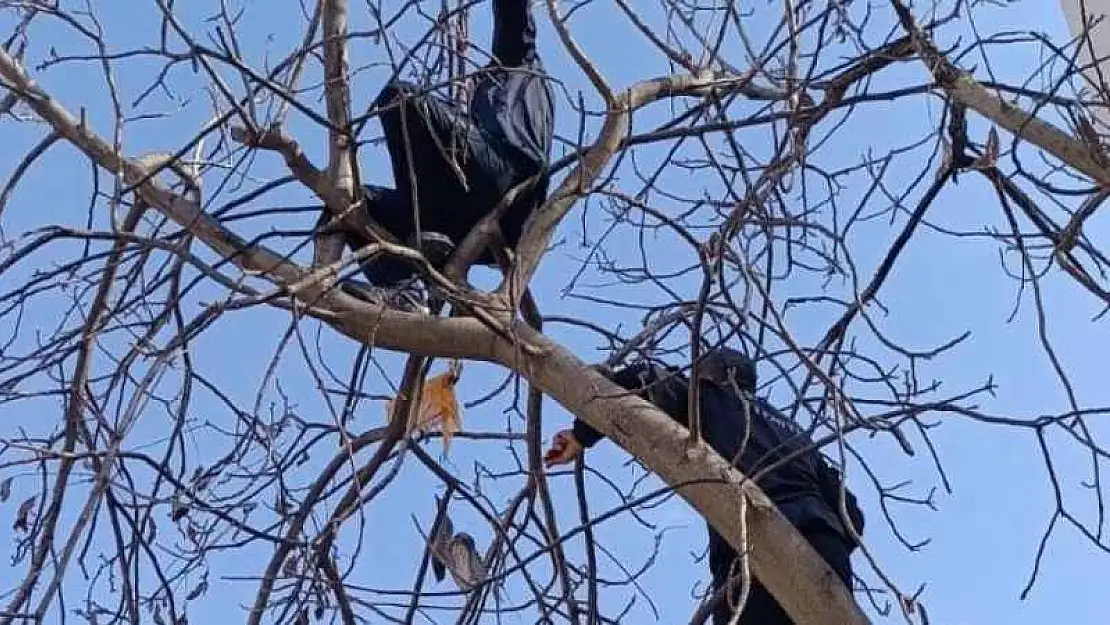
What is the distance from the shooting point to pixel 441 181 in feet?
11.4

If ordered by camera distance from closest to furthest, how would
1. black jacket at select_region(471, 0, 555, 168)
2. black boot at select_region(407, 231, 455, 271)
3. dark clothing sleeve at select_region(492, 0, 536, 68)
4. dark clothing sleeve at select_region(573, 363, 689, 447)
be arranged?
dark clothing sleeve at select_region(573, 363, 689, 447) < black boot at select_region(407, 231, 455, 271) < black jacket at select_region(471, 0, 555, 168) < dark clothing sleeve at select_region(492, 0, 536, 68)

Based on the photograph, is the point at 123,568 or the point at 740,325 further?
the point at 123,568

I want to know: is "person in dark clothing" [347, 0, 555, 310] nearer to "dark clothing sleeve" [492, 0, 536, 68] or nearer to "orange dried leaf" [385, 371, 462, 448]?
"dark clothing sleeve" [492, 0, 536, 68]

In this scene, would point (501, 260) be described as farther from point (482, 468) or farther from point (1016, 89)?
point (1016, 89)

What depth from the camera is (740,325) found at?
2785 millimetres

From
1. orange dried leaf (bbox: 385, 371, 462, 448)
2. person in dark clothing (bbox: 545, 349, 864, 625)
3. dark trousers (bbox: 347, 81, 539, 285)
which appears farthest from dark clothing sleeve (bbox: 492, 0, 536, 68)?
person in dark clothing (bbox: 545, 349, 864, 625)

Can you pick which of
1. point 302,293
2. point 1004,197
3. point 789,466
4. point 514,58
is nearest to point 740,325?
point 789,466

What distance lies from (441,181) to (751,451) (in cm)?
97

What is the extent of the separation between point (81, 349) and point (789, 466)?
5.02ft

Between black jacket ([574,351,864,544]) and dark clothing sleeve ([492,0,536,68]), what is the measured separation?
1.11 meters

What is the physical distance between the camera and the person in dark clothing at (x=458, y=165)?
322cm

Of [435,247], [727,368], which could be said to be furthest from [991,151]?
[435,247]

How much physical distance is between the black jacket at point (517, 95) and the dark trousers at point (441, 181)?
0.05 meters

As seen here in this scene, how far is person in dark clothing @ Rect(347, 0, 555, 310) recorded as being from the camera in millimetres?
3225
